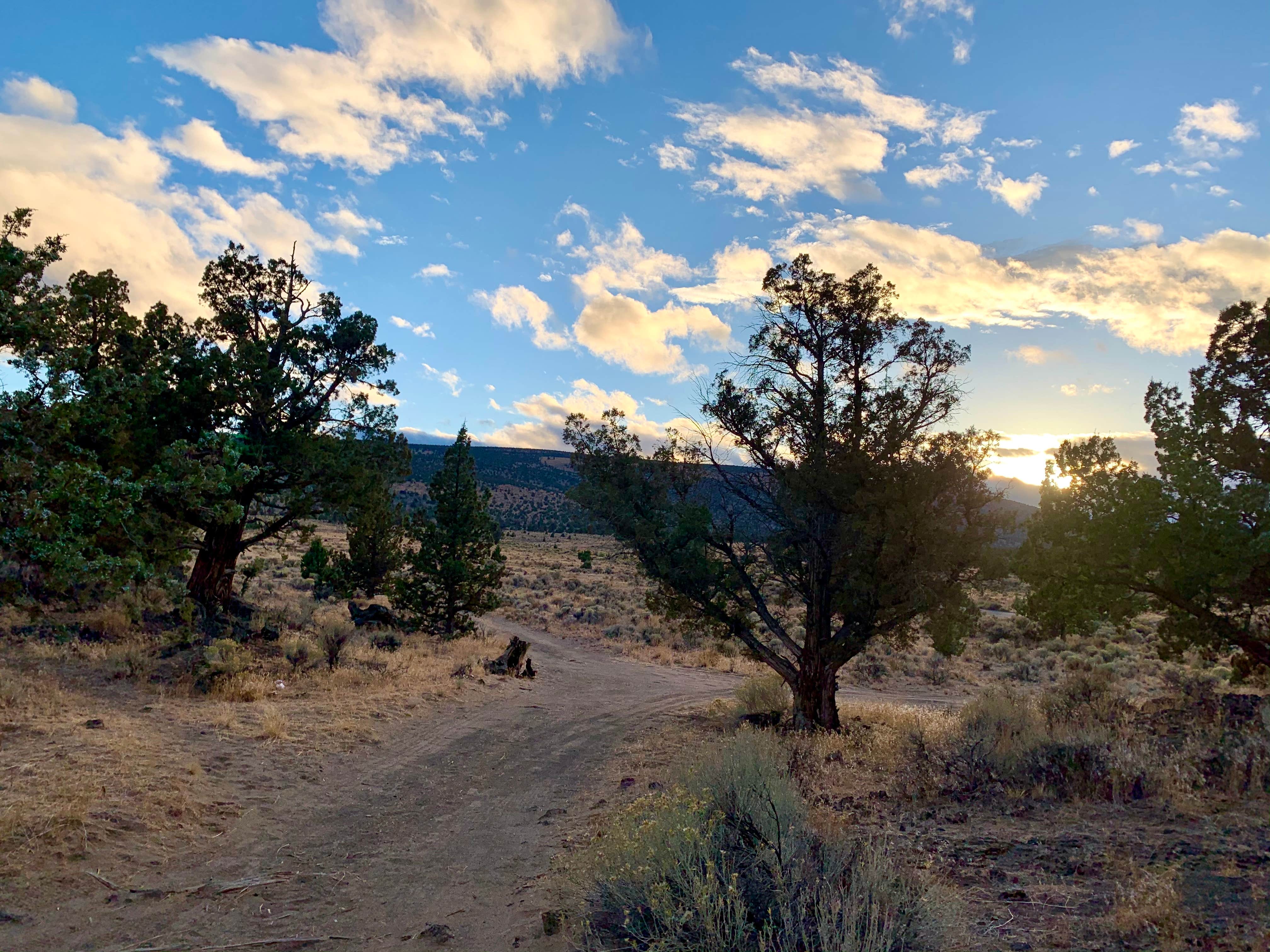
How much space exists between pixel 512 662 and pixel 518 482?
113321 mm

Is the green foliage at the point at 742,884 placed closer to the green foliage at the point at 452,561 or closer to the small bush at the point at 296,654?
the small bush at the point at 296,654

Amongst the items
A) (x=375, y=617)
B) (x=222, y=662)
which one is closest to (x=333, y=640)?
(x=222, y=662)

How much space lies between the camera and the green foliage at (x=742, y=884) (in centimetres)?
443

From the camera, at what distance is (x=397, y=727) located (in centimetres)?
1295

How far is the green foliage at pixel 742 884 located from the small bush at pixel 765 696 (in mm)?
9749

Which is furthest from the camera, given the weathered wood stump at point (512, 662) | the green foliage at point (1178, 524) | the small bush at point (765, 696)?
the weathered wood stump at point (512, 662)

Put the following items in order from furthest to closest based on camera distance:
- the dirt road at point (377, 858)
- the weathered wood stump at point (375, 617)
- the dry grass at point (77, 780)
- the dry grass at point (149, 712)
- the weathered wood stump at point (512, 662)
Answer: the weathered wood stump at point (375, 617) < the weathered wood stump at point (512, 662) < the dry grass at point (149, 712) < the dry grass at point (77, 780) < the dirt road at point (377, 858)

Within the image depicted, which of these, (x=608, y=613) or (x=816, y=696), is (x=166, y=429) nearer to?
(x=816, y=696)

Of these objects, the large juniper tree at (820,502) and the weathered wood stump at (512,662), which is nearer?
the large juniper tree at (820,502)

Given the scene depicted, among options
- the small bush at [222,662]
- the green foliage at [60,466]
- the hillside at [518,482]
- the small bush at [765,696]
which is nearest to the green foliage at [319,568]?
the small bush at [222,662]

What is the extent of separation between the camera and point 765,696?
16.6m

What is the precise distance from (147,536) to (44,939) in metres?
6.17

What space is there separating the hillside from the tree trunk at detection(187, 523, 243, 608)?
76049 millimetres

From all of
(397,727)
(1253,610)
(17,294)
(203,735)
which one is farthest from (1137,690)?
(17,294)
